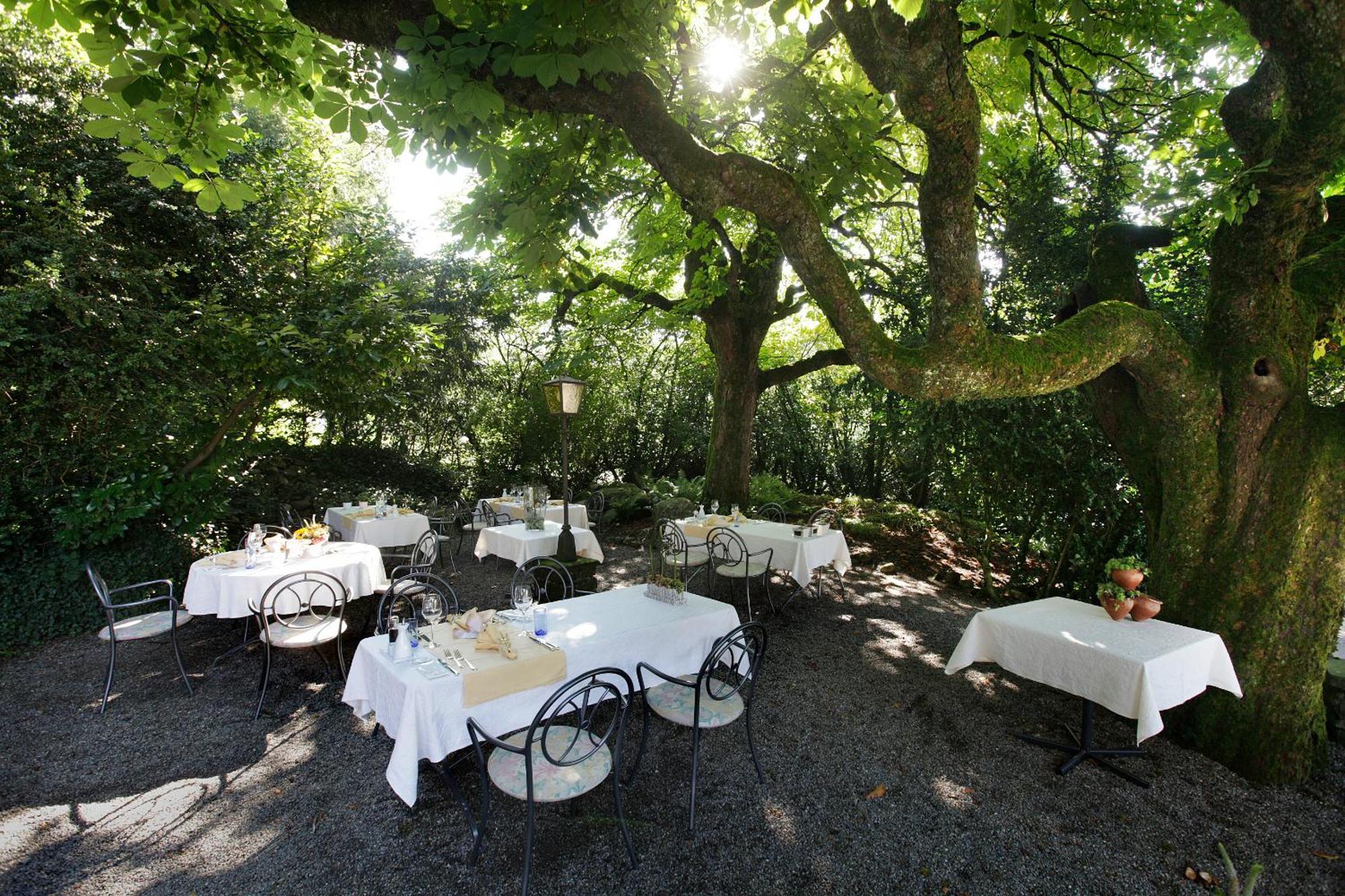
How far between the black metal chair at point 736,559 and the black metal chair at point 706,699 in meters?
2.31

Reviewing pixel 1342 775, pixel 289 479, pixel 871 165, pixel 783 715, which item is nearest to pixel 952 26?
pixel 871 165

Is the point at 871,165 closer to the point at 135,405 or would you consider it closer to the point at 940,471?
the point at 940,471

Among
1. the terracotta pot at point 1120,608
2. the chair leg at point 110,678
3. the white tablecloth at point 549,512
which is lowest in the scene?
the chair leg at point 110,678

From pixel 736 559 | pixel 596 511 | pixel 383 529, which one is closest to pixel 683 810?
pixel 736 559

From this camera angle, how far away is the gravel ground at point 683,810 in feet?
9.32

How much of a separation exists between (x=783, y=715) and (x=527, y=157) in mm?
4405

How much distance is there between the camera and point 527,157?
468 cm

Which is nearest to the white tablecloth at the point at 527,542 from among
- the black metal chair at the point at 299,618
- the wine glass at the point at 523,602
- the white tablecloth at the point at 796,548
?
the white tablecloth at the point at 796,548

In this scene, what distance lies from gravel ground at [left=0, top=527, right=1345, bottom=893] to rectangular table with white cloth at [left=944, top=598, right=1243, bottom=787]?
1.45 feet

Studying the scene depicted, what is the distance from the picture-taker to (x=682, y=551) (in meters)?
7.00

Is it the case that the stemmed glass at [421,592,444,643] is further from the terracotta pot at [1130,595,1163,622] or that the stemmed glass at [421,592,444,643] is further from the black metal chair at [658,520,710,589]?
the terracotta pot at [1130,595,1163,622]

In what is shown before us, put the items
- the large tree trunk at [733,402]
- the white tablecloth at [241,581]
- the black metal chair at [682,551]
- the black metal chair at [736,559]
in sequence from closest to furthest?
the white tablecloth at [241,581]
the black metal chair at [736,559]
the black metal chair at [682,551]
the large tree trunk at [733,402]

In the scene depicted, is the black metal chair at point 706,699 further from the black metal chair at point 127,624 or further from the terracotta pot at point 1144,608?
the black metal chair at point 127,624

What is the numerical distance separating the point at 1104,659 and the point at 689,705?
2304 mm
